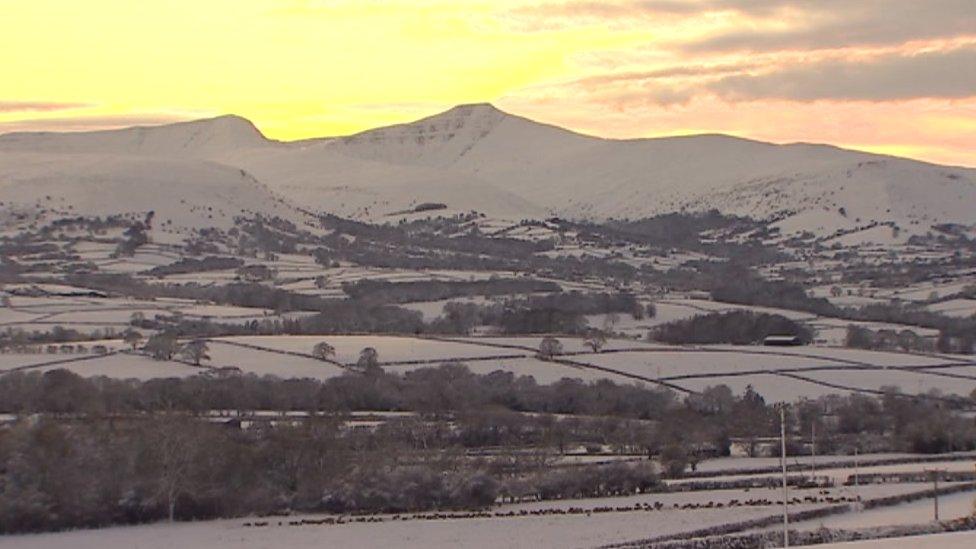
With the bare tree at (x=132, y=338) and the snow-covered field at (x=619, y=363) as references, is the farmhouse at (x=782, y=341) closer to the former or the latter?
the snow-covered field at (x=619, y=363)

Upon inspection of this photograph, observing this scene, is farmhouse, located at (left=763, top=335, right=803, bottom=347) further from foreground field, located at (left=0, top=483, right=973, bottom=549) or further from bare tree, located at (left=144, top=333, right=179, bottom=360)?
foreground field, located at (left=0, top=483, right=973, bottom=549)

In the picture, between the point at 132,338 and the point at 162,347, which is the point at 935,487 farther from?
the point at 132,338

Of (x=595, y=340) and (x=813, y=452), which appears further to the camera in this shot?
(x=595, y=340)

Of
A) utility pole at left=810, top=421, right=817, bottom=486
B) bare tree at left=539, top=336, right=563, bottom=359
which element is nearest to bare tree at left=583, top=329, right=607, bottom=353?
bare tree at left=539, top=336, right=563, bottom=359

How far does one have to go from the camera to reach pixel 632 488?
185 ft

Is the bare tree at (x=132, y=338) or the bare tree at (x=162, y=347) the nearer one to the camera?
the bare tree at (x=162, y=347)

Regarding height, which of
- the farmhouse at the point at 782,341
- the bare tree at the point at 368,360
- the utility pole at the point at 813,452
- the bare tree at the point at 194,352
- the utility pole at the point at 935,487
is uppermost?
the bare tree at the point at 194,352

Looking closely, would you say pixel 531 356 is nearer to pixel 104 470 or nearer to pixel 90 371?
pixel 90 371

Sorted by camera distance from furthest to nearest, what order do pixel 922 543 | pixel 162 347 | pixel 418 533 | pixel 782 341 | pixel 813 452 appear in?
pixel 782 341 < pixel 162 347 < pixel 813 452 < pixel 418 533 < pixel 922 543

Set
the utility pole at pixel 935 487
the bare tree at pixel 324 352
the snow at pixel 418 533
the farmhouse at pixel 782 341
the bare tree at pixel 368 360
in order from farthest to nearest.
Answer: the farmhouse at pixel 782 341 < the bare tree at pixel 324 352 < the bare tree at pixel 368 360 < the utility pole at pixel 935 487 < the snow at pixel 418 533

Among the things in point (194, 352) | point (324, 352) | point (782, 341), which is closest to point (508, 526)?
point (324, 352)

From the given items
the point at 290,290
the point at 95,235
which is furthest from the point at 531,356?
the point at 95,235

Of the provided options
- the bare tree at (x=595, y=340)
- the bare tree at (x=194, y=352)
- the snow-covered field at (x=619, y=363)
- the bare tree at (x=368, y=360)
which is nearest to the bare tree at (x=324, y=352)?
the snow-covered field at (x=619, y=363)

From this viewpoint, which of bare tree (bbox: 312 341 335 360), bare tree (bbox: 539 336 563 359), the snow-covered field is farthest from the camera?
bare tree (bbox: 539 336 563 359)
